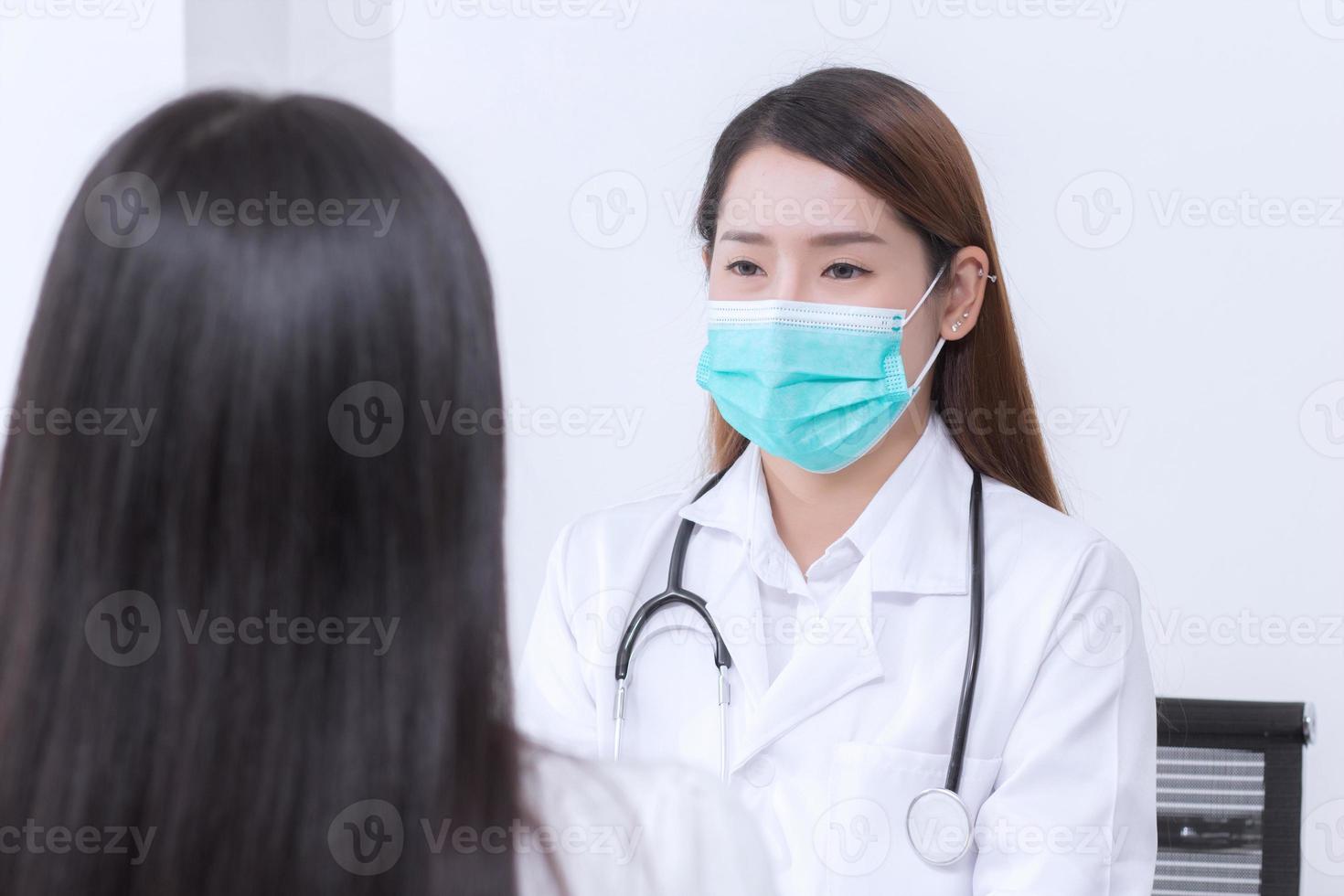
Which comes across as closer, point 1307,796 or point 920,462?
point 920,462

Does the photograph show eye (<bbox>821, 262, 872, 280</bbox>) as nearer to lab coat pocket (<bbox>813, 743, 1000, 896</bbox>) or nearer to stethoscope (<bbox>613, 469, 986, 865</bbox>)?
stethoscope (<bbox>613, 469, 986, 865</bbox>)

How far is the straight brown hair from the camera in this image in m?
1.16

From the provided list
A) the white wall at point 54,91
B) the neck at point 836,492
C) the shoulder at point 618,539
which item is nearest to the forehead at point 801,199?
the neck at point 836,492

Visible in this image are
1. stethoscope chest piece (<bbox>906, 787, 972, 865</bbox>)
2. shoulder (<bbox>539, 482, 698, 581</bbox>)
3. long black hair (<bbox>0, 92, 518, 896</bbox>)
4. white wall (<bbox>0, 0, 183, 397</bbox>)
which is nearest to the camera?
long black hair (<bbox>0, 92, 518, 896</bbox>)

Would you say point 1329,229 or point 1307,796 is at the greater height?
point 1329,229

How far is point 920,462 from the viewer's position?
49.8 inches

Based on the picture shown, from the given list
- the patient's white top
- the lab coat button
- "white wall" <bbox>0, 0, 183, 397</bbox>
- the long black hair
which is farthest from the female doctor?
"white wall" <bbox>0, 0, 183, 397</bbox>

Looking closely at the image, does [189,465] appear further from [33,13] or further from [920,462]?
[33,13]

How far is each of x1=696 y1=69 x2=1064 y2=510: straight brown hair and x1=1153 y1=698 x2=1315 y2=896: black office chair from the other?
1.08 feet

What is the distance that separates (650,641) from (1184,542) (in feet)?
2.66

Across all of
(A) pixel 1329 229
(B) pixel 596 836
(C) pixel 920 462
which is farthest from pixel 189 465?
(A) pixel 1329 229

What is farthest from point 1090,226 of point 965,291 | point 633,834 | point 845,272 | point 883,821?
point 633,834

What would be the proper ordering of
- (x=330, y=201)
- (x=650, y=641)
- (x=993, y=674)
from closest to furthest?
(x=330, y=201), (x=993, y=674), (x=650, y=641)

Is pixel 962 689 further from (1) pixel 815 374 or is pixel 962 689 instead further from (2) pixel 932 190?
(2) pixel 932 190
